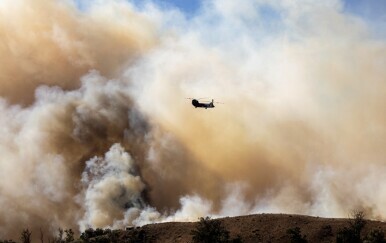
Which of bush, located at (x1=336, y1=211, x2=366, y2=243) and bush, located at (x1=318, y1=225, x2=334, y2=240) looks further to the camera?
bush, located at (x1=318, y1=225, x2=334, y2=240)

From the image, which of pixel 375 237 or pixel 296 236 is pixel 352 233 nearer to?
pixel 375 237

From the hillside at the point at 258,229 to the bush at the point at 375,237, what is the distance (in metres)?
3.13

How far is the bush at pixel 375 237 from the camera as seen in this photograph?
56.0 meters

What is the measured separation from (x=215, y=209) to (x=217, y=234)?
6404 cm

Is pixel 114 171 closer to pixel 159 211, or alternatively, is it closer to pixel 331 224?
pixel 159 211

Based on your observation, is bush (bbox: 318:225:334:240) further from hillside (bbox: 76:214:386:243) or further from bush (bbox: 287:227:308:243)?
bush (bbox: 287:227:308:243)

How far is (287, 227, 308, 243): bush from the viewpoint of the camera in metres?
60.6

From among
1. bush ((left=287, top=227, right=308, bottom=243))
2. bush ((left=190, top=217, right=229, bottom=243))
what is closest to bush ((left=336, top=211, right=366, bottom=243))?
bush ((left=287, top=227, right=308, bottom=243))

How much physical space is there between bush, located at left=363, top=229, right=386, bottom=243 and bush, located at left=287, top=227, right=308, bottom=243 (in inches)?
292

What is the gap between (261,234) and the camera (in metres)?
64.1

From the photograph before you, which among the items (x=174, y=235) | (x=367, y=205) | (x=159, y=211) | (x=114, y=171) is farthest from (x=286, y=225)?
(x=114, y=171)

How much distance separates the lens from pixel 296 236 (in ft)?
200

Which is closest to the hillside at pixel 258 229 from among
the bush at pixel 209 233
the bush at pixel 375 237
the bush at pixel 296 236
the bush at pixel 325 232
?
the bush at pixel 325 232

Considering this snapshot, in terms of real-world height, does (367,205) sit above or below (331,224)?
above
